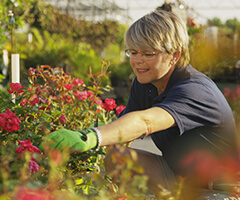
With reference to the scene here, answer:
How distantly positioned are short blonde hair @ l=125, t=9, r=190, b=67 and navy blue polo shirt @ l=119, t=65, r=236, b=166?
0.50 feet

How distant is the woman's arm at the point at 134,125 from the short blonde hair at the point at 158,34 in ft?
1.45

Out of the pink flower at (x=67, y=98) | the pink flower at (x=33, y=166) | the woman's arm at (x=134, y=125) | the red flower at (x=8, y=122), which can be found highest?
the woman's arm at (x=134, y=125)

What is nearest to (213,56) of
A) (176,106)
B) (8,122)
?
(176,106)

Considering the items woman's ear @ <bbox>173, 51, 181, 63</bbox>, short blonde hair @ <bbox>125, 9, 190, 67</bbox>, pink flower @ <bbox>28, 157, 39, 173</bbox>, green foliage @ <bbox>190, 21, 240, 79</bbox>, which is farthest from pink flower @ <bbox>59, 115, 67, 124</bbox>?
green foliage @ <bbox>190, 21, 240, 79</bbox>

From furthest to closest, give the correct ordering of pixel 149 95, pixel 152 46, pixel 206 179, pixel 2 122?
pixel 149 95, pixel 206 179, pixel 152 46, pixel 2 122

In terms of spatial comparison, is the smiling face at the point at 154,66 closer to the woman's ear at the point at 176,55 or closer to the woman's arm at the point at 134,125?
the woman's ear at the point at 176,55

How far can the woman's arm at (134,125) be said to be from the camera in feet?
4.46

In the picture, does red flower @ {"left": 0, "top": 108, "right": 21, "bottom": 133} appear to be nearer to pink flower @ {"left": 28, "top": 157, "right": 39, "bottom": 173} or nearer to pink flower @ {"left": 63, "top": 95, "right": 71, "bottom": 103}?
pink flower @ {"left": 28, "top": 157, "right": 39, "bottom": 173}

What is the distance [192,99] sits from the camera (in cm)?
168

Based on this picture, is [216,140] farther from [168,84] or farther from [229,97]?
[229,97]

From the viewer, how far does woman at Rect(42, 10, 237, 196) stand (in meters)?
1.66

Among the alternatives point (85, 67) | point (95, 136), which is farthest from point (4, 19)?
point (95, 136)

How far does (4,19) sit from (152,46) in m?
4.26

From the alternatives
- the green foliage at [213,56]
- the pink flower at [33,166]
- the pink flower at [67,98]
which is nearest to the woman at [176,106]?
the pink flower at [33,166]
